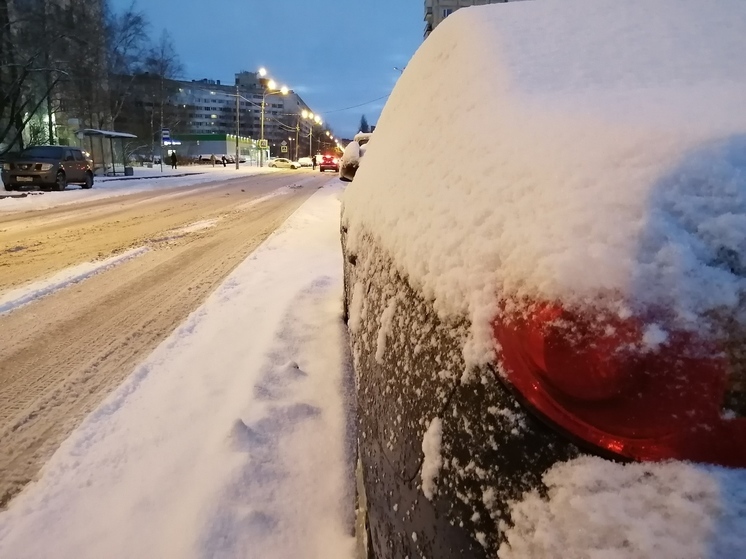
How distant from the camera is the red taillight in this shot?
2.49ft

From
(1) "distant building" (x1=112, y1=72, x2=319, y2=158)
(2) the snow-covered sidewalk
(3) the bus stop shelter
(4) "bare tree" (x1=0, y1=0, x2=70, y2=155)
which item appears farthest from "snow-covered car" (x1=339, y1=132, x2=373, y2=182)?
(1) "distant building" (x1=112, y1=72, x2=319, y2=158)

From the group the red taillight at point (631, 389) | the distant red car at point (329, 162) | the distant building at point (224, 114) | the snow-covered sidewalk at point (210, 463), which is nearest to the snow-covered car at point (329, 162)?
the distant red car at point (329, 162)

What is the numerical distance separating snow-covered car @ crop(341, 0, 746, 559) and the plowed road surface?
2.17 meters

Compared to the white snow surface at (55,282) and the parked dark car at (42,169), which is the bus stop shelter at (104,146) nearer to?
the parked dark car at (42,169)

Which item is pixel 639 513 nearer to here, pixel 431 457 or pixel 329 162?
pixel 431 457

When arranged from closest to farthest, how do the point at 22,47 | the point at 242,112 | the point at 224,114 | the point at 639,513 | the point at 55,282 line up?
Result: the point at 639,513
the point at 55,282
the point at 22,47
the point at 242,112
the point at 224,114

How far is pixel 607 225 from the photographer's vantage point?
86cm

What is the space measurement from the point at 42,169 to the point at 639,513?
69.2 feet

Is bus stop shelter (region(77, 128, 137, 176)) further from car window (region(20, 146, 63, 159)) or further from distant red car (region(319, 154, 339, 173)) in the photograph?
distant red car (region(319, 154, 339, 173))

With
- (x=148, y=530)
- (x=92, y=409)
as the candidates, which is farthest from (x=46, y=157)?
(x=148, y=530)

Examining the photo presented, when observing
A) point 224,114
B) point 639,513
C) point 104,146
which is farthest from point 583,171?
point 224,114

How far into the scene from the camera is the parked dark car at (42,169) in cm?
1792

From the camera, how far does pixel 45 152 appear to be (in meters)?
18.7

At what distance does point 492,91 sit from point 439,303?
2.32 feet
